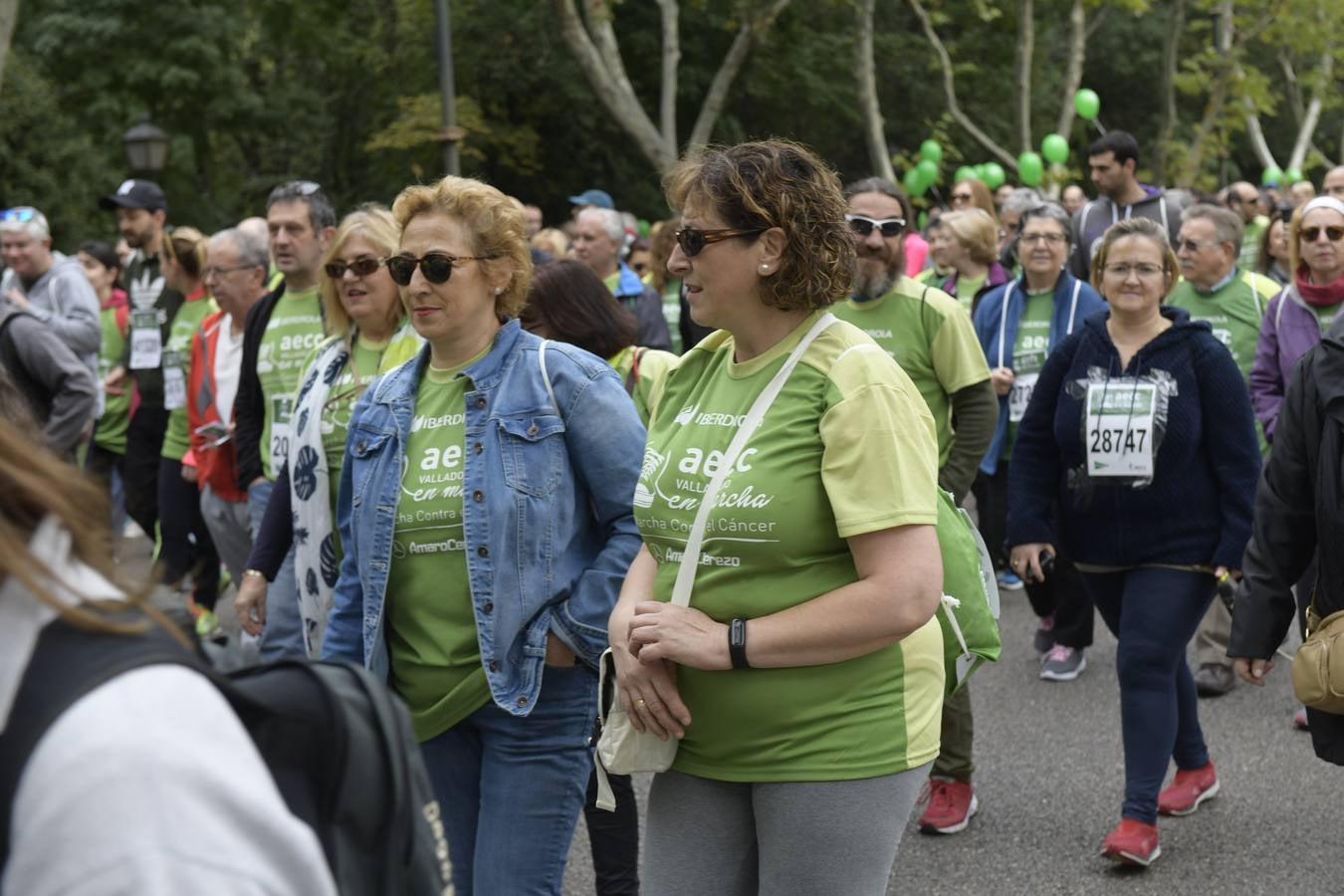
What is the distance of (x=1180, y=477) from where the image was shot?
18.1 feet

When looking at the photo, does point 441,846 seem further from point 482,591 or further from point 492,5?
point 492,5

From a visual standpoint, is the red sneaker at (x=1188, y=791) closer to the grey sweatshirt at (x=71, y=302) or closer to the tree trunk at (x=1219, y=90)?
the grey sweatshirt at (x=71, y=302)

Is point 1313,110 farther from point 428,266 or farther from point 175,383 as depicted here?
point 428,266

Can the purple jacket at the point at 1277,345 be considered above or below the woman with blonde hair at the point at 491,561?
below

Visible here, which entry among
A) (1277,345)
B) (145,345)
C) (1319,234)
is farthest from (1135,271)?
(145,345)

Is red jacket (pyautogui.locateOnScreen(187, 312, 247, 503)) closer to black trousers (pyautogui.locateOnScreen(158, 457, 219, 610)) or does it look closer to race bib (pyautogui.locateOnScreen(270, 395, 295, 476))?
race bib (pyautogui.locateOnScreen(270, 395, 295, 476))

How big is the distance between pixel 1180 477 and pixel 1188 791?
4.18 feet

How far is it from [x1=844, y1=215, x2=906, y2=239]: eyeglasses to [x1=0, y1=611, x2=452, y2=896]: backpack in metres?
4.57

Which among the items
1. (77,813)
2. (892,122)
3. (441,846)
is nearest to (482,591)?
(441,846)

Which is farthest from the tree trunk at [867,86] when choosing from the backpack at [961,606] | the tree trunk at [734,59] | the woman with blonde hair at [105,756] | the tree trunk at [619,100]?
the woman with blonde hair at [105,756]

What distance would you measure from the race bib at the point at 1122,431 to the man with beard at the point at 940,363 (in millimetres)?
453

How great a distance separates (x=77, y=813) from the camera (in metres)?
1.27

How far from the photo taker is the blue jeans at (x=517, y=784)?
11.8ft

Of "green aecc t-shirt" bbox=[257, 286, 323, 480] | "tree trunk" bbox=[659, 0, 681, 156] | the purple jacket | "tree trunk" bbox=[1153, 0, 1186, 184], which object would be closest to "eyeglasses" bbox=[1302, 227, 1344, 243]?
the purple jacket
